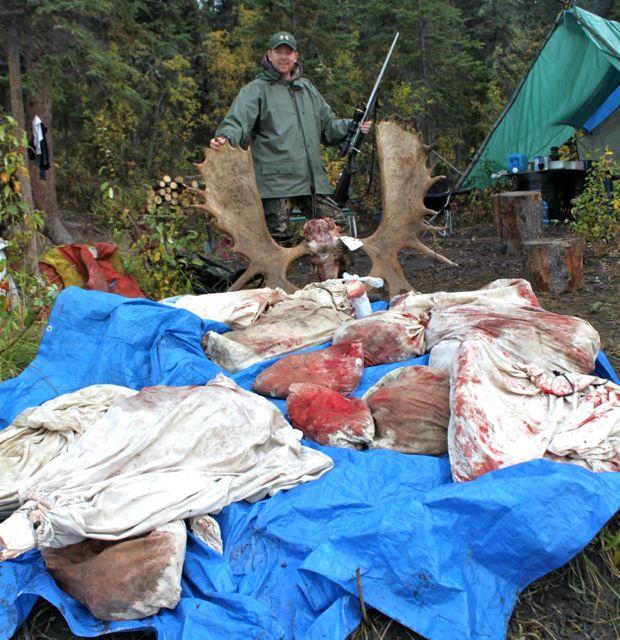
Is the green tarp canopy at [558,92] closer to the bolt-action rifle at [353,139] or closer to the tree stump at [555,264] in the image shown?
the tree stump at [555,264]

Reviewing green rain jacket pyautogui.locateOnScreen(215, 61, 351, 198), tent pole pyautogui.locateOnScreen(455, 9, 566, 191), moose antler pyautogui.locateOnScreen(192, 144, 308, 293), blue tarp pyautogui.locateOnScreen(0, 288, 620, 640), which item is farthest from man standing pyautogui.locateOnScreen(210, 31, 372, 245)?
tent pole pyautogui.locateOnScreen(455, 9, 566, 191)

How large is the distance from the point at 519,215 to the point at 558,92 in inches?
133

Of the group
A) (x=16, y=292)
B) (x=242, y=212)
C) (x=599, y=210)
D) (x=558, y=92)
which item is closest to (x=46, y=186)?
(x=16, y=292)

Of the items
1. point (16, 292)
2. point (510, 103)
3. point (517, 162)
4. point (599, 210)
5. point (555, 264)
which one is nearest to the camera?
point (16, 292)

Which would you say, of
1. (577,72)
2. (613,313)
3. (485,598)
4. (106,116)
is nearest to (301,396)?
(485,598)

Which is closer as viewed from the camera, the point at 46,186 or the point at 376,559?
the point at 376,559

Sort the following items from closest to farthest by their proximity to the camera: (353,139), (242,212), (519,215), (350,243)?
1. (350,243)
2. (242,212)
3. (353,139)
4. (519,215)

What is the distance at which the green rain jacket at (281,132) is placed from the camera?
512 cm

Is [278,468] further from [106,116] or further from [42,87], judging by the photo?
[106,116]

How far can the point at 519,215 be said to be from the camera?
6613 mm

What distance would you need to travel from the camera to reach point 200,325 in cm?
395

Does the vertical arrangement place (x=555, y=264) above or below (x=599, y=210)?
below

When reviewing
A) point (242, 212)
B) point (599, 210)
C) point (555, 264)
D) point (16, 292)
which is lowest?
point (555, 264)

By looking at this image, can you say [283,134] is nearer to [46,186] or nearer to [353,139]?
[353,139]
